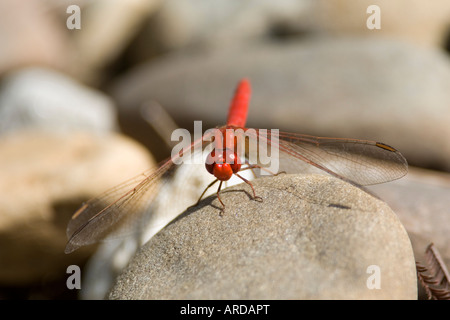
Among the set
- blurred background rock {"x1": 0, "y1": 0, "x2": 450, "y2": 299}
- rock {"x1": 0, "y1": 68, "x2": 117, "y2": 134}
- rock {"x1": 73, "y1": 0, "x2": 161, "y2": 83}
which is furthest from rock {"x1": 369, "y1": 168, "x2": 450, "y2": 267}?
rock {"x1": 73, "y1": 0, "x2": 161, "y2": 83}

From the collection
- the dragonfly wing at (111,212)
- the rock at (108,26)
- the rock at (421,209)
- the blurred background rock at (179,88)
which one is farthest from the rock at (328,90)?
the dragonfly wing at (111,212)

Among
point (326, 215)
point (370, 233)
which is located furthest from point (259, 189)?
point (370, 233)

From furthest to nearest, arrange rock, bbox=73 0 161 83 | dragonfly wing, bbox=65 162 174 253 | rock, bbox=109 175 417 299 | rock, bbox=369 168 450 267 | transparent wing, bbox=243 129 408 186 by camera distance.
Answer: rock, bbox=73 0 161 83 → rock, bbox=369 168 450 267 → dragonfly wing, bbox=65 162 174 253 → transparent wing, bbox=243 129 408 186 → rock, bbox=109 175 417 299

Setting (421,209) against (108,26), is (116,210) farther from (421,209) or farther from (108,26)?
(108,26)

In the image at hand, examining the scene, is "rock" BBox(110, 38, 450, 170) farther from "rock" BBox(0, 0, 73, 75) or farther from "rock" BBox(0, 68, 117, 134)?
"rock" BBox(0, 0, 73, 75)

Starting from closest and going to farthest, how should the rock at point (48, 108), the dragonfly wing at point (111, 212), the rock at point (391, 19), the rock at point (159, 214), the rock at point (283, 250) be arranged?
1. the rock at point (283, 250)
2. the dragonfly wing at point (111, 212)
3. the rock at point (159, 214)
4. the rock at point (391, 19)
5. the rock at point (48, 108)

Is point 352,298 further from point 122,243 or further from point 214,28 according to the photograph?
point 214,28

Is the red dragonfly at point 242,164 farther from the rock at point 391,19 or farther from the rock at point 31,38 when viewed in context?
the rock at point 31,38

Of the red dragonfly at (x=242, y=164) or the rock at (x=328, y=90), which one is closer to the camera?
the red dragonfly at (x=242, y=164)
